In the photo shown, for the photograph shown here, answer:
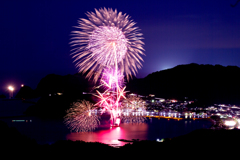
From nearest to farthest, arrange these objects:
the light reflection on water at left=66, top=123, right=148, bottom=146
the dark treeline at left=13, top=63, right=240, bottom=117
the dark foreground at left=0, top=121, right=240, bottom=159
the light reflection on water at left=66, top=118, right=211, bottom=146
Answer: the dark foreground at left=0, top=121, right=240, bottom=159 → the light reflection on water at left=66, top=123, right=148, bottom=146 → the light reflection on water at left=66, top=118, right=211, bottom=146 → the dark treeline at left=13, top=63, right=240, bottom=117

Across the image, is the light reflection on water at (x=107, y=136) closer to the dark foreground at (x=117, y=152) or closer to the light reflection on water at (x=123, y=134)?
the light reflection on water at (x=123, y=134)

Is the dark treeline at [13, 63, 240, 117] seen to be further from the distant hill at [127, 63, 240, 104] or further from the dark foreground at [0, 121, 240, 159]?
the dark foreground at [0, 121, 240, 159]

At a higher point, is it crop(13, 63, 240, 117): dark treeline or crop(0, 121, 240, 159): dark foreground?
crop(13, 63, 240, 117): dark treeline

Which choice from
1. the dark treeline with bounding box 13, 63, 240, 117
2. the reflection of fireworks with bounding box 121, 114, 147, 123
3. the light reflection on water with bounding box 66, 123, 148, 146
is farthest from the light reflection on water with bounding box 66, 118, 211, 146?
the dark treeline with bounding box 13, 63, 240, 117

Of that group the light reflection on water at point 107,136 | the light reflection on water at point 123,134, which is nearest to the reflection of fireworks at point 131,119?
the light reflection on water at point 123,134

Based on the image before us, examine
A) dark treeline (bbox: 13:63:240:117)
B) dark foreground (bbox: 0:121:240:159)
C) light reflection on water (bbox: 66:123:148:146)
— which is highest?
dark treeline (bbox: 13:63:240:117)

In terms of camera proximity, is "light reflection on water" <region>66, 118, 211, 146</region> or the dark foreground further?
"light reflection on water" <region>66, 118, 211, 146</region>

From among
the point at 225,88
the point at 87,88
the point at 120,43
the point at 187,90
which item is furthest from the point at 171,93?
the point at 120,43

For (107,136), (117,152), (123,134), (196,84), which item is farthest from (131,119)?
(196,84)

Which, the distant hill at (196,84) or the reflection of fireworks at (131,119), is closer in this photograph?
the reflection of fireworks at (131,119)
